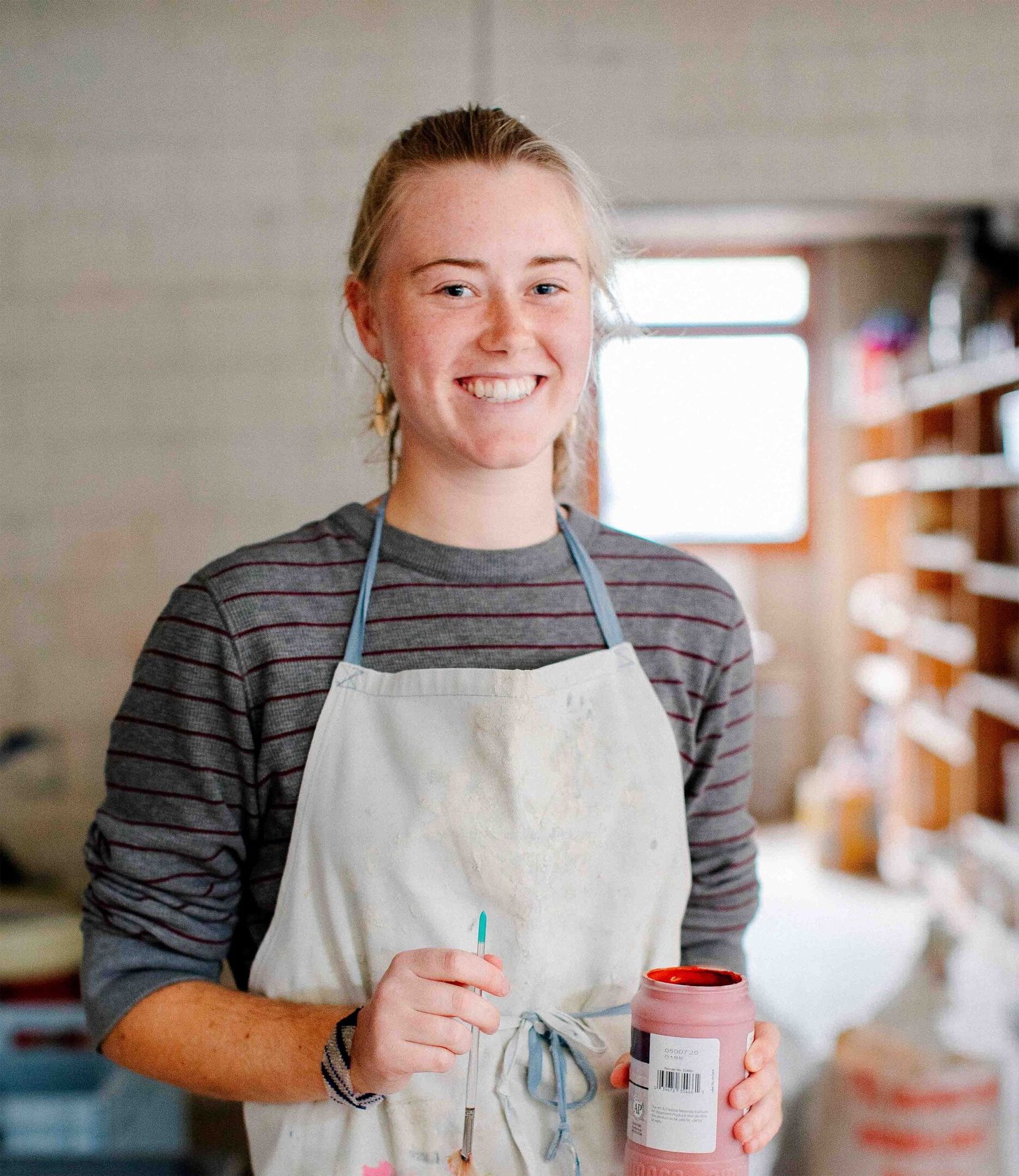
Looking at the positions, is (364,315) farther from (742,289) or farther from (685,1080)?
(742,289)

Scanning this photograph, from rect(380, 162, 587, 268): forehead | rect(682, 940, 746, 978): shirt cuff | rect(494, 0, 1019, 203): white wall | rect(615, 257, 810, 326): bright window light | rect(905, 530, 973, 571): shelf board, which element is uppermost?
rect(615, 257, 810, 326): bright window light

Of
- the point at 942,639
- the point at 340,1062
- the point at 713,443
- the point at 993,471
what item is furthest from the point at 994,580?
the point at 340,1062

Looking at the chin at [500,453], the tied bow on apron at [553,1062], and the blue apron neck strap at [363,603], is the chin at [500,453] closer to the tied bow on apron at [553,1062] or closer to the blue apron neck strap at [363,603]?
the blue apron neck strap at [363,603]

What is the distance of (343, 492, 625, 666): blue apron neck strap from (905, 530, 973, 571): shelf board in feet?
12.4

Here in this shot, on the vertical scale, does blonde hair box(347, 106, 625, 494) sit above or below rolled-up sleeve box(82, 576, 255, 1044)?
above

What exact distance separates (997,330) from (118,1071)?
11.5 feet

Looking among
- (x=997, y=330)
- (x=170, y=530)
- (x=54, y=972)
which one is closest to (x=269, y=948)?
(x=54, y=972)

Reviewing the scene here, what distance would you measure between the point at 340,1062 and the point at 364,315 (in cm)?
65

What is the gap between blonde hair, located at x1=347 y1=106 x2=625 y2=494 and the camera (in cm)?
112

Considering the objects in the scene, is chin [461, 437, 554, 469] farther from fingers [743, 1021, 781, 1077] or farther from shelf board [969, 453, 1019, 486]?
shelf board [969, 453, 1019, 486]

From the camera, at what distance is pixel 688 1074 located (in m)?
0.94

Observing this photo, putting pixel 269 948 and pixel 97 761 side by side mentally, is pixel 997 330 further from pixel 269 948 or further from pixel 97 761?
pixel 269 948

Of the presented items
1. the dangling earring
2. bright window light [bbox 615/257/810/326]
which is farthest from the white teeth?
bright window light [bbox 615/257/810/326]

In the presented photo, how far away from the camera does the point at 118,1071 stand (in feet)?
7.99
